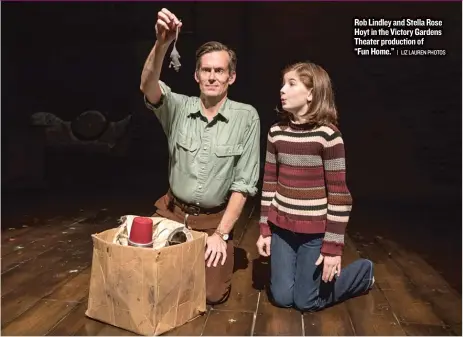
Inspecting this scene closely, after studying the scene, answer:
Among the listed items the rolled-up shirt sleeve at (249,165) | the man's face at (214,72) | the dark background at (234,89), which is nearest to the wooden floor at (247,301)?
the rolled-up shirt sleeve at (249,165)

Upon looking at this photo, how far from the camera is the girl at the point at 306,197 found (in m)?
1.91

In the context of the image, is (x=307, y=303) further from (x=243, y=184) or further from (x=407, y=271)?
(x=407, y=271)

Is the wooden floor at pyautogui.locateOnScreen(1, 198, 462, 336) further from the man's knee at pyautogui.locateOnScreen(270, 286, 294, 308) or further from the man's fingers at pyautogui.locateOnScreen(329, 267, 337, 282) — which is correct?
the man's fingers at pyautogui.locateOnScreen(329, 267, 337, 282)

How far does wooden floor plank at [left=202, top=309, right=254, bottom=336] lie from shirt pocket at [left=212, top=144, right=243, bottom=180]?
0.56m

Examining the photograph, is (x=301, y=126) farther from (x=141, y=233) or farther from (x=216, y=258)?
(x=141, y=233)

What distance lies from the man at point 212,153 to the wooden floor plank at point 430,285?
0.92 metres

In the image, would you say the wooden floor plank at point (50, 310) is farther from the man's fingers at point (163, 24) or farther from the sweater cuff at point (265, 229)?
the man's fingers at point (163, 24)

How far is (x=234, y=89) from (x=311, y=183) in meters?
4.80

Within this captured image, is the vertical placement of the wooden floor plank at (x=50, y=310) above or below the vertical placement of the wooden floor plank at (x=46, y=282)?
below

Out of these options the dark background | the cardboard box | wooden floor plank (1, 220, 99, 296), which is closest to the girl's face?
the cardboard box

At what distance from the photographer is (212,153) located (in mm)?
2053

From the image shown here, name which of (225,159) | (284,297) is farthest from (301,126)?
(284,297)

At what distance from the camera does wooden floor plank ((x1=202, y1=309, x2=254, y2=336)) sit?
5.90 feet

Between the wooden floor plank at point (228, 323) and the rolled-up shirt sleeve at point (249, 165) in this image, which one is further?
the rolled-up shirt sleeve at point (249, 165)
